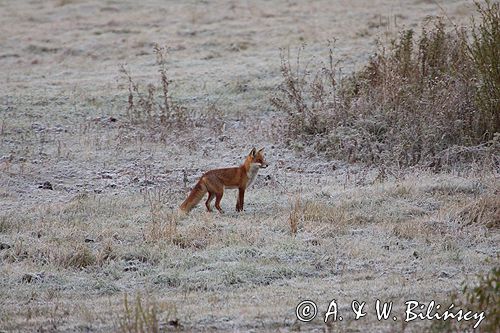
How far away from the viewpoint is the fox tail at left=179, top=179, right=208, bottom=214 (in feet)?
34.3

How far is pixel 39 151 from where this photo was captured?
14000 mm

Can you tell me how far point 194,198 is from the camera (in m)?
10.5

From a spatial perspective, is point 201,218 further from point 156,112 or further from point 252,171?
point 156,112

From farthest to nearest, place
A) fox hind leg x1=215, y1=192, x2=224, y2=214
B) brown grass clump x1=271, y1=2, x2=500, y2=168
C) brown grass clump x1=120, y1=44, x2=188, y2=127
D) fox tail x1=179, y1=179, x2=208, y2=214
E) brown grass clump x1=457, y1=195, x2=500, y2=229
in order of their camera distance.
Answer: brown grass clump x1=120, y1=44, x2=188, y2=127, brown grass clump x1=271, y1=2, x2=500, y2=168, fox hind leg x1=215, y1=192, x2=224, y2=214, fox tail x1=179, y1=179, x2=208, y2=214, brown grass clump x1=457, y1=195, x2=500, y2=229

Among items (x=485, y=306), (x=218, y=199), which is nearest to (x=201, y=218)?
(x=218, y=199)

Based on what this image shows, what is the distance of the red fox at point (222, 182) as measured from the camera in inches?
413

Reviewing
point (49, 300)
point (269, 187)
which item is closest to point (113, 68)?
point (269, 187)

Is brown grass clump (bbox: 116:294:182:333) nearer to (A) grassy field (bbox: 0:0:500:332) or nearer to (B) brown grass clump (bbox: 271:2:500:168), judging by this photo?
(A) grassy field (bbox: 0:0:500:332)

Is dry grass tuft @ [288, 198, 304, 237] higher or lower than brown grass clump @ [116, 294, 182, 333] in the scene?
lower

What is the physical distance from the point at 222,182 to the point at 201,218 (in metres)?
0.62

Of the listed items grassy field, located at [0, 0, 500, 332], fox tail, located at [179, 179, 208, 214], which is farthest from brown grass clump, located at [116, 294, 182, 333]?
fox tail, located at [179, 179, 208, 214]

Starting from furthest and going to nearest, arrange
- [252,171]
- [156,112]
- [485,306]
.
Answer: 1. [156,112]
2. [252,171]
3. [485,306]

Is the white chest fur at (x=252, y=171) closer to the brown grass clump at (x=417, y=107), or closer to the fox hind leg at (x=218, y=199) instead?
the fox hind leg at (x=218, y=199)

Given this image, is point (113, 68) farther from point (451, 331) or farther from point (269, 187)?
point (451, 331)
